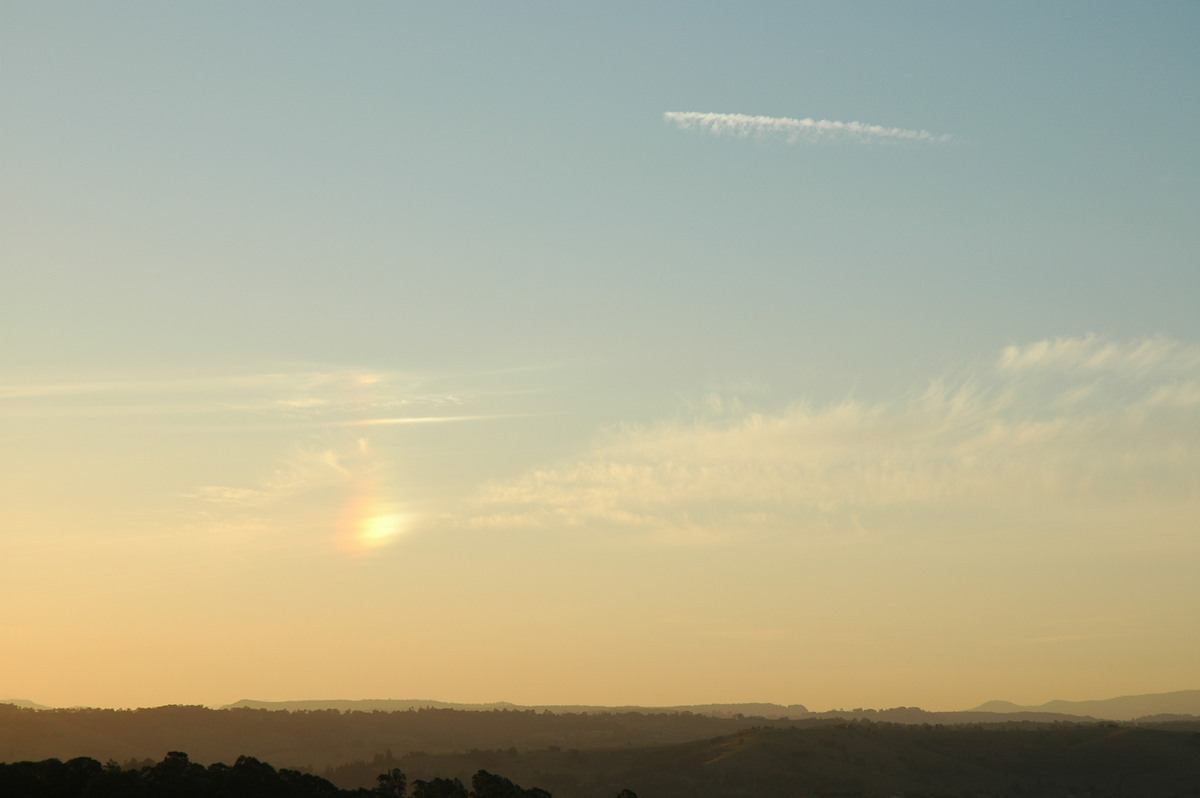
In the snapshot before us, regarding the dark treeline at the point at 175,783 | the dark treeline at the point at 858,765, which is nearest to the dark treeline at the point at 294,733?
the dark treeline at the point at 858,765

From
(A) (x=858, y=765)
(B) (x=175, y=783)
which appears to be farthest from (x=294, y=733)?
(B) (x=175, y=783)

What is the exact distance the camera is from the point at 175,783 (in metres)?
39.7

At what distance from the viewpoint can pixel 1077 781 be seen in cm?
9275

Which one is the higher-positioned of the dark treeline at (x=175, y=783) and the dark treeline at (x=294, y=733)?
the dark treeline at (x=294, y=733)

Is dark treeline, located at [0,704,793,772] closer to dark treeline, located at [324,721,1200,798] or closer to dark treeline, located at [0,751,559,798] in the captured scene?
dark treeline, located at [324,721,1200,798]

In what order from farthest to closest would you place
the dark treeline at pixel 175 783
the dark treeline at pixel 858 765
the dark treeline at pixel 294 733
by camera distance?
the dark treeline at pixel 294 733 → the dark treeline at pixel 858 765 → the dark treeline at pixel 175 783

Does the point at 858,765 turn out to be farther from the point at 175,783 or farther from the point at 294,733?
the point at 175,783

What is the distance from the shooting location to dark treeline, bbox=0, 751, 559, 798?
1499 inches

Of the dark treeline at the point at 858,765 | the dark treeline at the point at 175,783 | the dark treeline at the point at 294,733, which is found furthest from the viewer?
the dark treeline at the point at 294,733

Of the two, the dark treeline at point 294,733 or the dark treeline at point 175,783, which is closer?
the dark treeline at point 175,783

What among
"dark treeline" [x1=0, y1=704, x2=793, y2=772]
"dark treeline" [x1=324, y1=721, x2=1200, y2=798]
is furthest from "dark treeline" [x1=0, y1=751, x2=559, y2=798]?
"dark treeline" [x1=0, y1=704, x2=793, y2=772]

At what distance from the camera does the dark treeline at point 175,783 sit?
38062 millimetres

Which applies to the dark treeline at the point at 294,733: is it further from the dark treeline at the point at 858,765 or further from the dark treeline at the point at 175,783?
the dark treeline at the point at 175,783

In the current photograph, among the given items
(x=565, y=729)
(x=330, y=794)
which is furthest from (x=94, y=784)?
(x=565, y=729)
